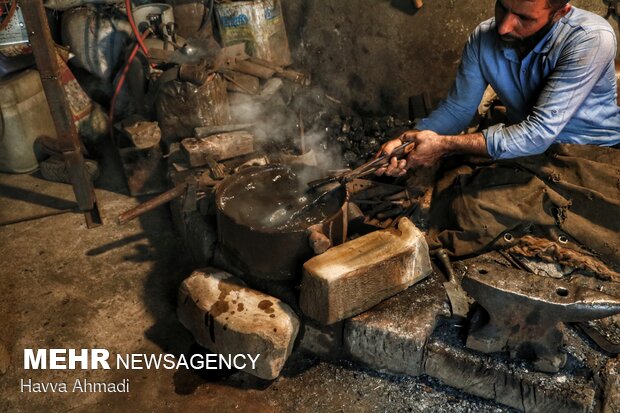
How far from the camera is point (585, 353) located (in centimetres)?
324

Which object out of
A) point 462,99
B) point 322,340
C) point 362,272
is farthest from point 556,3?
point 322,340

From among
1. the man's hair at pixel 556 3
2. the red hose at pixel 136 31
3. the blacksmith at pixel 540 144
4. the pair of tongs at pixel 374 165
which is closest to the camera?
the man's hair at pixel 556 3

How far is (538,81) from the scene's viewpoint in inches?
143

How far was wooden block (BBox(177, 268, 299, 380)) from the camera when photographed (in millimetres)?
3318

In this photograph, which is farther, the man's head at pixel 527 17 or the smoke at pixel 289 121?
the smoke at pixel 289 121

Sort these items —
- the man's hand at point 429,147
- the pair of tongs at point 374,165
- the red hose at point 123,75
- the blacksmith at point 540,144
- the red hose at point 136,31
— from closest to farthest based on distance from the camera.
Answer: the blacksmith at point 540,144
the man's hand at point 429,147
the pair of tongs at point 374,165
the red hose at point 136,31
the red hose at point 123,75

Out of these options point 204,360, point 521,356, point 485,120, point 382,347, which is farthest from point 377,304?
point 485,120

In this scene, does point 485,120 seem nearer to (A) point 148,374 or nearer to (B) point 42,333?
(A) point 148,374

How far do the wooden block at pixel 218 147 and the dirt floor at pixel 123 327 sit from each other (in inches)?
34.5

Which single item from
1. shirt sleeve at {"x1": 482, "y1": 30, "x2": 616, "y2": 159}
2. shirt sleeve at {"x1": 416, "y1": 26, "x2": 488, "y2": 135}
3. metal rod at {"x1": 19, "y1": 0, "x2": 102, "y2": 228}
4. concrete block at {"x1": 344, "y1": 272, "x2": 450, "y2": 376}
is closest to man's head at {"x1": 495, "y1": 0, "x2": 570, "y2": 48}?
shirt sleeve at {"x1": 482, "y1": 30, "x2": 616, "y2": 159}

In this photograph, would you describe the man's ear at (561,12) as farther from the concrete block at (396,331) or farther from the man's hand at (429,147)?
the concrete block at (396,331)

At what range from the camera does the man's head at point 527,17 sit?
3189 mm

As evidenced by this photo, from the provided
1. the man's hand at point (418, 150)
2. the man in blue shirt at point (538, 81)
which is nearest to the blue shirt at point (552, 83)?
the man in blue shirt at point (538, 81)

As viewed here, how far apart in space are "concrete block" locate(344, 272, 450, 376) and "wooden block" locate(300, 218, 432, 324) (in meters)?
0.08
